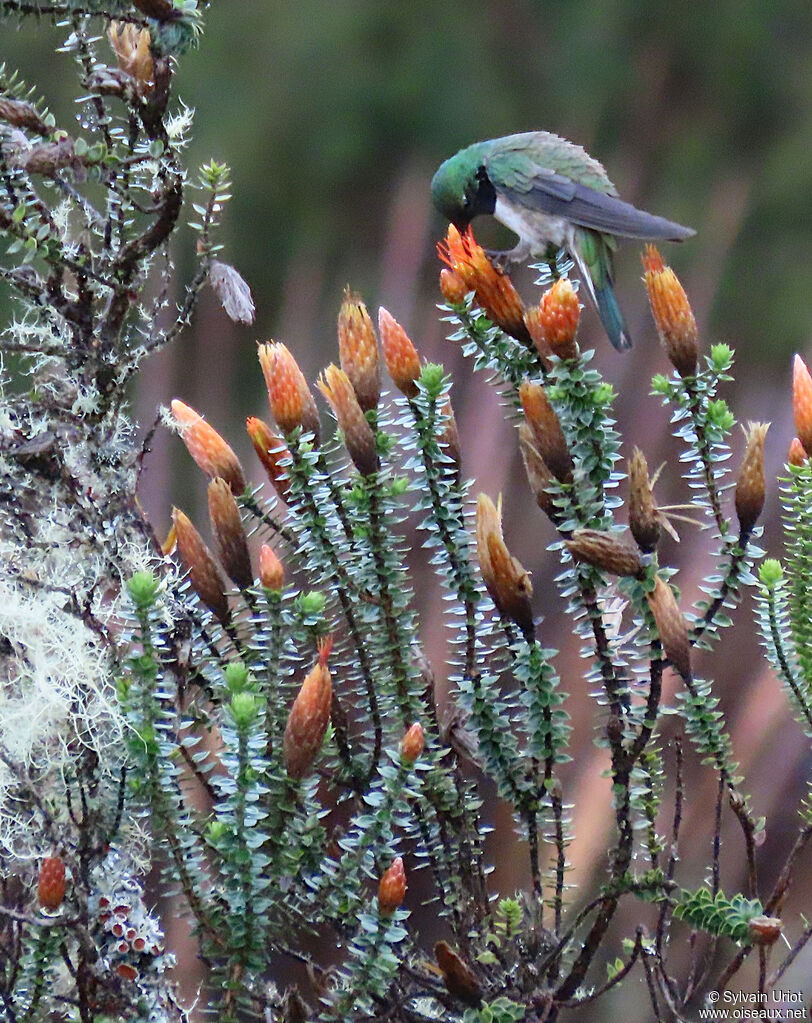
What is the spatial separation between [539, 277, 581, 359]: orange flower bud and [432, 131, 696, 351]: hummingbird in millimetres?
434

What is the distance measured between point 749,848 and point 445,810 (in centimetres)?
16

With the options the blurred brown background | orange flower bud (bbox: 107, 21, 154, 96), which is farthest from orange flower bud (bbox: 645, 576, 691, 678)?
the blurred brown background

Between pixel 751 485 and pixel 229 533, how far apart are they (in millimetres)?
259

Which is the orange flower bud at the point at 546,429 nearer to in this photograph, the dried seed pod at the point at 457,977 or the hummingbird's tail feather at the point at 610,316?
the dried seed pod at the point at 457,977

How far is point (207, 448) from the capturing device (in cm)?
59

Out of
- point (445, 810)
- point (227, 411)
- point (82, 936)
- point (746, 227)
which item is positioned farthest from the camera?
point (746, 227)

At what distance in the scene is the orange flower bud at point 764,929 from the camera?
1.54ft

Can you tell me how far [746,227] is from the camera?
1.61 metres

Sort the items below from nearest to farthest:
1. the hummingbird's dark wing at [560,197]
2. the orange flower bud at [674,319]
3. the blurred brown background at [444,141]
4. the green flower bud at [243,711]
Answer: the green flower bud at [243,711] → the orange flower bud at [674,319] → the hummingbird's dark wing at [560,197] → the blurred brown background at [444,141]

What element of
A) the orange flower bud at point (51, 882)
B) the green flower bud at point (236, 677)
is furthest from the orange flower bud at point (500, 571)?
the orange flower bud at point (51, 882)

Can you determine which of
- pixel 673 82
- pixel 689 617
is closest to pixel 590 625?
pixel 689 617

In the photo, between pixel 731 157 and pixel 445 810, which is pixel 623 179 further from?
pixel 445 810

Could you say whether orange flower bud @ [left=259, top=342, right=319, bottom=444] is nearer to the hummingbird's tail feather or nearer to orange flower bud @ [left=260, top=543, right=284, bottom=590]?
orange flower bud @ [left=260, top=543, right=284, bottom=590]

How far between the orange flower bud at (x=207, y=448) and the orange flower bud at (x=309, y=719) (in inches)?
6.0
